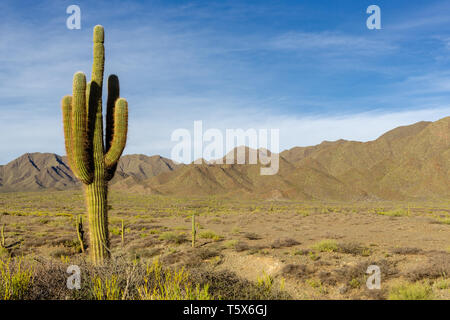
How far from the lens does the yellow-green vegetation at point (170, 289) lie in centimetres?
510

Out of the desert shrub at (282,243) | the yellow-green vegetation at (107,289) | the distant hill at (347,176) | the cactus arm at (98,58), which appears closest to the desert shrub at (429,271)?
the desert shrub at (282,243)

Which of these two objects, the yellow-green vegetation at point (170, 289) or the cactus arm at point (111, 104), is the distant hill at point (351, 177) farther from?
the yellow-green vegetation at point (170, 289)

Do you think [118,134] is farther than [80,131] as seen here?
Yes

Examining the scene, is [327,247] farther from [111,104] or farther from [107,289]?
[107,289]

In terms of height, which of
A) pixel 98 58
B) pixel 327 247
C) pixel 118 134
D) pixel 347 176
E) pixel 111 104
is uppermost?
pixel 98 58

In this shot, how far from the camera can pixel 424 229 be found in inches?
874

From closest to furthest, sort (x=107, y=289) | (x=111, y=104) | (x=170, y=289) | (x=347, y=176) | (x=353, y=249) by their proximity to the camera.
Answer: (x=170, y=289) → (x=107, y=289) → (x=111, y=104) → (x=353, y=249) → (x=347, y=176)

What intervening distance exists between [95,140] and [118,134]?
629mm

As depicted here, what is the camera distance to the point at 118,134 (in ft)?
30.2

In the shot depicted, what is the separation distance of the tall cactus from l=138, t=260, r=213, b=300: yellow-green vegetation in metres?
2.68

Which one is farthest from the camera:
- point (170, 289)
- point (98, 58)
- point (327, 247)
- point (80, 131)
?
point (327, 247)

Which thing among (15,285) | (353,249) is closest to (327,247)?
(353,249)

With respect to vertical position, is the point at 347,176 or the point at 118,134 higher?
the point at 118,134
